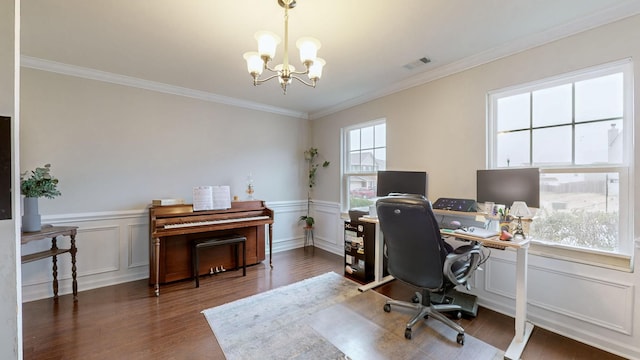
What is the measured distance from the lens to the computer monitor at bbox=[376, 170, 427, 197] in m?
3.09

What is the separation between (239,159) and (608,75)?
13.8 ft

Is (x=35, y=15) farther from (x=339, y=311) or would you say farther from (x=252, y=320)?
(x=339, y=311)

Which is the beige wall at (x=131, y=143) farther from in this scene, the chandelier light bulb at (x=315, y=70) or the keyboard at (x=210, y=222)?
the chandelier light bulb at (x=315, y=70)

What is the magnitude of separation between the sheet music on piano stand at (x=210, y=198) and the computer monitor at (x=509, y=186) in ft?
9.85

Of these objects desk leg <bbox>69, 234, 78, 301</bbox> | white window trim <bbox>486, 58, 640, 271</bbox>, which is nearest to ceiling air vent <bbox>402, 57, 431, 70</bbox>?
white window trim <bbox>486, 58, 640, 271</bbox>

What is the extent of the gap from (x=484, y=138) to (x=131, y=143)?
4.18 metres

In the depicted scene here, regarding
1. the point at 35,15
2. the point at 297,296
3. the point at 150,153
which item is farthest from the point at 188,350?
the point at 35,15

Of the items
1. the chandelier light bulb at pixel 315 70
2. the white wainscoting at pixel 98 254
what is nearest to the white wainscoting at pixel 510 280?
the white wainscoting at pixel 98 254

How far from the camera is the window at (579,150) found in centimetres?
192

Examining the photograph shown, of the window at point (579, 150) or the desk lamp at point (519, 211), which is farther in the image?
the desk lamp at point (519, 211)

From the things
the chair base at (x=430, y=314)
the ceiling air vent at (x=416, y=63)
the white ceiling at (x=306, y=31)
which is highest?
the ceiling air vent at (x=416, y=63)

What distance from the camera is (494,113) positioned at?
2.58m

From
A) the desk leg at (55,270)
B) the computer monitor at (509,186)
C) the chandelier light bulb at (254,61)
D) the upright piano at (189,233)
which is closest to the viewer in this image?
the chandelier light bulb at (254,61)

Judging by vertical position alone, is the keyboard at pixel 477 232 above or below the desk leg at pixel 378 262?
above
